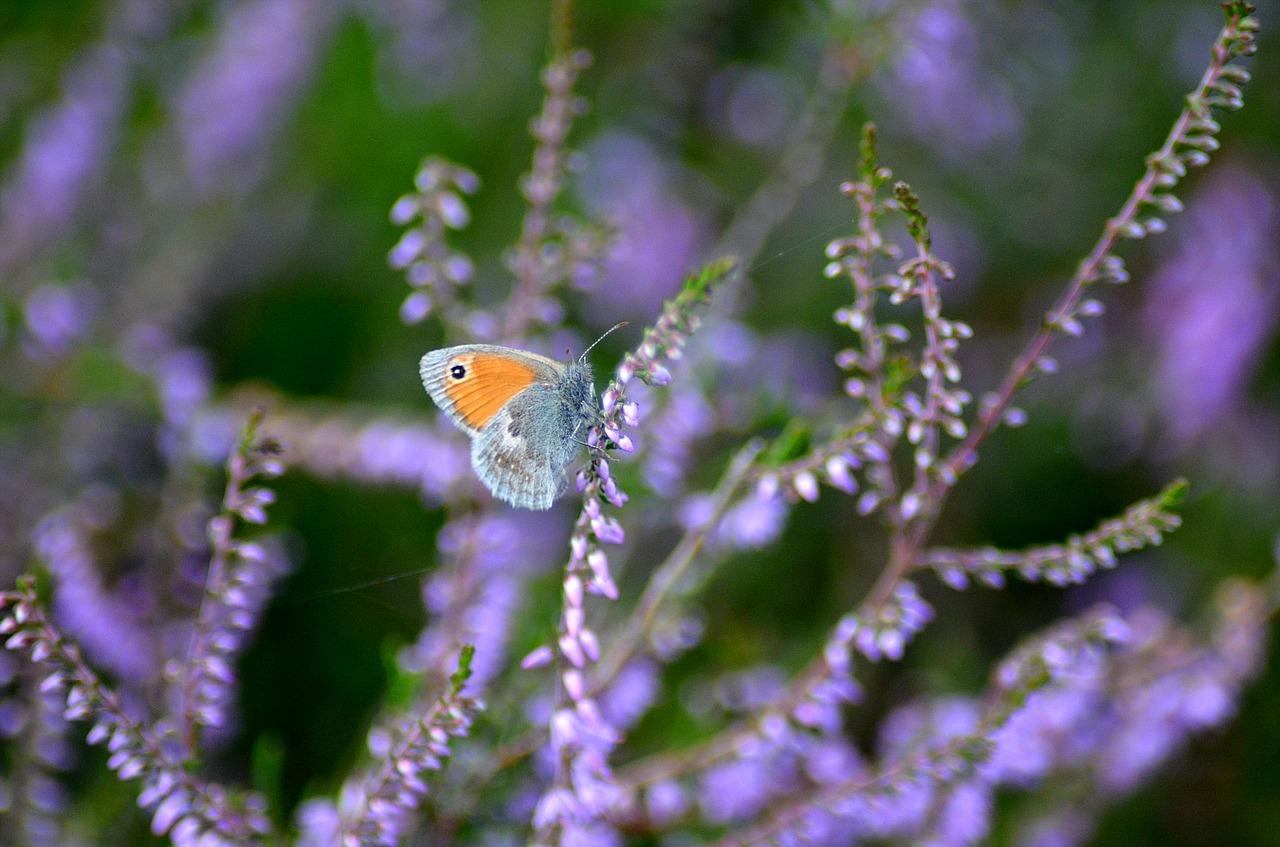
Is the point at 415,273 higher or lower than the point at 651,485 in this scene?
higher

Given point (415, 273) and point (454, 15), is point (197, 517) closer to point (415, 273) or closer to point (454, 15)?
point (415, 273)

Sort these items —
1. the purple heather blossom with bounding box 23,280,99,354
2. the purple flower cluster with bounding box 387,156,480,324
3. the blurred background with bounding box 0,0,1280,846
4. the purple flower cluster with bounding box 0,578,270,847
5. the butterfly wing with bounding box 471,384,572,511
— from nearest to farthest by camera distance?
the purple flower cluster with bounding box 0,578,270,847 < the butterfly wing with bounding box 471,384,572,511 < the purple flower cluster with bounding box 387,156,480,324 < the blurred background with bounding box 0,0,1280,846 < the purple heather blossom with bounding box 23,280,99,354

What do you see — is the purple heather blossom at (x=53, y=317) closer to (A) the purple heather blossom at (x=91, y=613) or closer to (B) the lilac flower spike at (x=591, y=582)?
(A) the purple heather blossom at (x=91, y=613)

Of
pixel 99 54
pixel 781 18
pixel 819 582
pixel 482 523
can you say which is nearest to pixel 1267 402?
pixel 819 582

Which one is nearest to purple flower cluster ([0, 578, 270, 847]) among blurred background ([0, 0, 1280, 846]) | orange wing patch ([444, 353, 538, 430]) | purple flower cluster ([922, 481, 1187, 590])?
orange wing patch ([444, 353, 538, 430])

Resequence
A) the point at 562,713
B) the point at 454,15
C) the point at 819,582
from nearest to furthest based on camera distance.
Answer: the point at 562,713 → the point at 819,582 → the point at 454,15

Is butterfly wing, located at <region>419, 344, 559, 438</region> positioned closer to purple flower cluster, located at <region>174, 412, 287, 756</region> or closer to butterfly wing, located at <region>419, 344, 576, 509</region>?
butterfly wing, located at <region>419, 344, 576, 509</region>

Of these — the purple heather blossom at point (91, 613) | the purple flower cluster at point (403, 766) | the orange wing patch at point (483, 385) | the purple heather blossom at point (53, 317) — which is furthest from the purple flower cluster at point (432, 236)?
the purple heather blossom at point (53, 317)

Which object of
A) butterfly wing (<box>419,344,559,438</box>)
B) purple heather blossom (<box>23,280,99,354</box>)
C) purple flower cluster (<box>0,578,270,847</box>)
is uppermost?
purple heather blossom (<box>23,280,99,354</box>)
